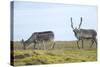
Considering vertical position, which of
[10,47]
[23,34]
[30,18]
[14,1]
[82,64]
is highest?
[14,1]

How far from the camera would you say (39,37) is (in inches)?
101

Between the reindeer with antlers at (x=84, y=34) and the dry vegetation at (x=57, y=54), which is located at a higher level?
the reindeer with antlers at (x=84, y=34)

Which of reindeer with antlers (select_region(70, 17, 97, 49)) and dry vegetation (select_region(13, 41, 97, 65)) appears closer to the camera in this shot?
dry vegetation (select_region(13, 41, 97, 65))

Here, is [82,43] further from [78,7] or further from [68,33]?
[78,7]

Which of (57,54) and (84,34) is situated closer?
(57,54)

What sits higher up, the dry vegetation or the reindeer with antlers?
the reindeer with antlers

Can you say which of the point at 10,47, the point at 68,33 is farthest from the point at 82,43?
the point at 10,47

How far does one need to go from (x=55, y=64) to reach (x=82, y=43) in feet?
1.55

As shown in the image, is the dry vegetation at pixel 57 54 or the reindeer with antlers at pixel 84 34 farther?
the reindeer with antlers at pixel 84 34

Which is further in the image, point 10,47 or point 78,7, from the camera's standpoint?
point 78,7

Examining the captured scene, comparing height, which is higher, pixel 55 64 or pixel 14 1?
pixel 14 1

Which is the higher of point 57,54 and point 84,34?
point 84,34
